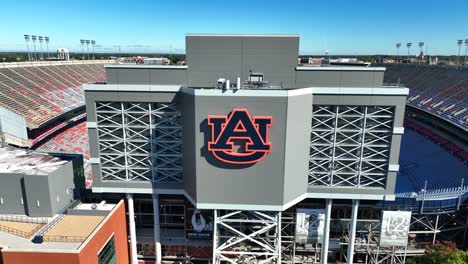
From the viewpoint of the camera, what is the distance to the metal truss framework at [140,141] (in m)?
24.5

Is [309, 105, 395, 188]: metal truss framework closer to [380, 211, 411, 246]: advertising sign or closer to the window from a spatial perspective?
[380, 211, 411, 246]: advertising sign

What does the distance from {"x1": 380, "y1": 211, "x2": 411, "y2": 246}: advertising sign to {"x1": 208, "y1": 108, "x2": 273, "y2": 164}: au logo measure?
13.3m

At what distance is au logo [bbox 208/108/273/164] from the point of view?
21.2 m

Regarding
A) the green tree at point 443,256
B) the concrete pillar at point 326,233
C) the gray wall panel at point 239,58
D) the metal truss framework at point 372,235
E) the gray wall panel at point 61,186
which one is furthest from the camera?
the metal truss framework at point 372,235

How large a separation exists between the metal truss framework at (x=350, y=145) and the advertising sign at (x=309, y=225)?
120 inches

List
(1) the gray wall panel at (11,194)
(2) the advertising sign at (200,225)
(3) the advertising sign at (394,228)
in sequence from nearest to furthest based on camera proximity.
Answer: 1. (1) the gray wall panel at (11,194)
2. (3) the advertising sign at (394,228)
3. (2) the advertising sign at (200,225)

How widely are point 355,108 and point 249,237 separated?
1316 cm

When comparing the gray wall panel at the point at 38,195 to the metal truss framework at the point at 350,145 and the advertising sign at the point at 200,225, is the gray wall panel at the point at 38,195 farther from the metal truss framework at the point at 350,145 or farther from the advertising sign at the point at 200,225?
the metal truss framework at the point at 350,145

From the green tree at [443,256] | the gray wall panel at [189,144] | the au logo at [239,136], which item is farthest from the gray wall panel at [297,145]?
the green tree at [443,256]

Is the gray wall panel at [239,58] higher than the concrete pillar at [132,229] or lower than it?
higher

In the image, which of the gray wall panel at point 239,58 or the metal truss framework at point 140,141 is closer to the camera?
the gray wall panel at point 239,58

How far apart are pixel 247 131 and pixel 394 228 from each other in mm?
16264

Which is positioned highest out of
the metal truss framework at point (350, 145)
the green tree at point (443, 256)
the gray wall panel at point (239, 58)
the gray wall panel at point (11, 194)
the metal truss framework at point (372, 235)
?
the gray wall panel at point (239, 58)

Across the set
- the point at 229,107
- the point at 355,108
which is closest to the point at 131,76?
the point at 229,107
